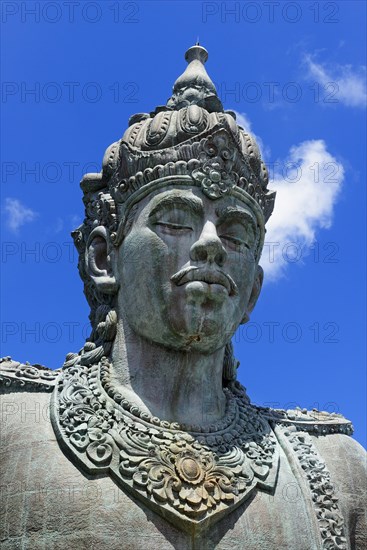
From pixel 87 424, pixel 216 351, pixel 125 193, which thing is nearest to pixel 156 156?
pixel 125 193

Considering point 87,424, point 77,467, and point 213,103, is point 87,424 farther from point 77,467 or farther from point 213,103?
point 213,103

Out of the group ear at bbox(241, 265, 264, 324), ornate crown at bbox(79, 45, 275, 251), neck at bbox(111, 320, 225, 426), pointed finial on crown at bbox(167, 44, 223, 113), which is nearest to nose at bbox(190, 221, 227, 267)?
ornate crown at bbox(79, 45, 275, 251)

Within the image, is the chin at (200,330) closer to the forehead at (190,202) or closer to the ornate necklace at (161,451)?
the ornate necklace at (161,451)

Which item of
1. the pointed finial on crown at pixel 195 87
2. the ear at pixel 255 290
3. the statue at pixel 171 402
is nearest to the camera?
the statue at pixel 171 402

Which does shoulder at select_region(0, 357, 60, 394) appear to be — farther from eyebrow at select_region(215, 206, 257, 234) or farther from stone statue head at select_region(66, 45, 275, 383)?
eyebrow at select_region(215, 206, 257, 234)

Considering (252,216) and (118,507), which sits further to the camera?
(252,216)

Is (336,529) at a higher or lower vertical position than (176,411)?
lower

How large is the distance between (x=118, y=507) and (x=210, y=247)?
214 cm

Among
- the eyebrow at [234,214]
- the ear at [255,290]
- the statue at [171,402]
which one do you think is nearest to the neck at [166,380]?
the statue at [171,402]

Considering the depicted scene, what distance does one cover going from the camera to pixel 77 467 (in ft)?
23.9

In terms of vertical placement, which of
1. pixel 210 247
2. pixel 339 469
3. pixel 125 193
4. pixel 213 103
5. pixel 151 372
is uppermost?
pixel 213 103

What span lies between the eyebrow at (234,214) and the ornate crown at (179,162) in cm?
13

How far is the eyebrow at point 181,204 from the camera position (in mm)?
7977

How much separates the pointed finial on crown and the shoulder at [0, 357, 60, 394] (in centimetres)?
269
